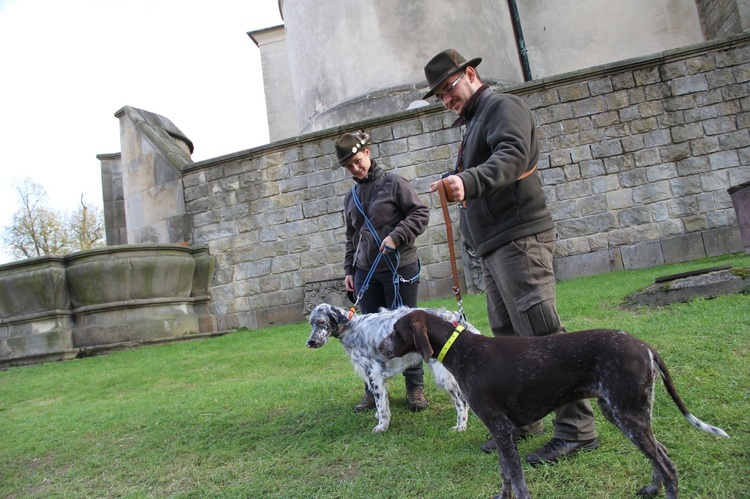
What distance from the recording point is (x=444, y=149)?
1132 cm

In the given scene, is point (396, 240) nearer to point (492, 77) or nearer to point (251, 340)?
point (251, 340)

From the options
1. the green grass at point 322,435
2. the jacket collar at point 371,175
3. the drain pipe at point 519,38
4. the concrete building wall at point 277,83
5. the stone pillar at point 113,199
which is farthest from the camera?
the concrete building wall at point 277,83

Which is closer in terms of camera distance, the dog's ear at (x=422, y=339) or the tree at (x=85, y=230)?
the dog's ear at (x=422, y=339)

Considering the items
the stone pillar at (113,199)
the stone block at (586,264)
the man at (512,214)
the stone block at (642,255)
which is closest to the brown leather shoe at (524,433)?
the man at (512,214)

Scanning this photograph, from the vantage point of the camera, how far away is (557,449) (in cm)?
297

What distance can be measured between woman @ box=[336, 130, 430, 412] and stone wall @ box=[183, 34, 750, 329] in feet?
19.9

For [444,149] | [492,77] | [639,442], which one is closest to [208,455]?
[639,442]

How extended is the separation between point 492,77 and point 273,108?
36.9 feet

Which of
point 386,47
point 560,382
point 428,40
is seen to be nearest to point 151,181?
point 386,47

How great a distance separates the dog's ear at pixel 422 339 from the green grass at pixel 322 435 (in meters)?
0.72

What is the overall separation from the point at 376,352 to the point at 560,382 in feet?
6.30

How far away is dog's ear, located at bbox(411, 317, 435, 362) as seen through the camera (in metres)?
2.77

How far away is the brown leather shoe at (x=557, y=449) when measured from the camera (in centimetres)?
295

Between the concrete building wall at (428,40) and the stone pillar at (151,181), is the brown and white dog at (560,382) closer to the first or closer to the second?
the stone pillar at (151,181)
